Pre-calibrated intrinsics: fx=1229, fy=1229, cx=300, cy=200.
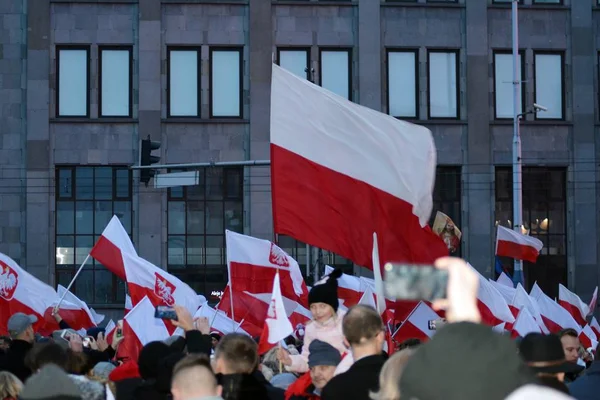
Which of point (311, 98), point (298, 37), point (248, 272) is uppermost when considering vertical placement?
point (298, 37)

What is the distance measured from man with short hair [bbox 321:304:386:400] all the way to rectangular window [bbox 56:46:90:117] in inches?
1242

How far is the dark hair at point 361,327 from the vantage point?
20.0 feet

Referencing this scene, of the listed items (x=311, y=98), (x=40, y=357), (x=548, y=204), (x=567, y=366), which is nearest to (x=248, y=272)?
(x=311, y=98)

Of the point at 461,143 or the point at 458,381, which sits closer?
the point at 458,381

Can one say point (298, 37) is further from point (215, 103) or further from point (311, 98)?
point (311, 98)

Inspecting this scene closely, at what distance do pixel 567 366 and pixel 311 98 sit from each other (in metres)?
4.55

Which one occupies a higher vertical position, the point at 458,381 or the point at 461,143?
the point at 461,143

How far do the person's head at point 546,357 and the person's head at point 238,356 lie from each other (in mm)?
1442

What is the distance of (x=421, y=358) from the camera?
2428 millimetres

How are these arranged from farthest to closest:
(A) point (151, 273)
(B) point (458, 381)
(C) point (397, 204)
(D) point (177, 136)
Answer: (D) point (177, 136), (A) point (151, 273), (C) point (397, 204), (B) point (458, 381)

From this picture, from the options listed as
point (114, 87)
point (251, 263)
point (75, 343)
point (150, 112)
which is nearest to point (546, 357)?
point (75, 343)

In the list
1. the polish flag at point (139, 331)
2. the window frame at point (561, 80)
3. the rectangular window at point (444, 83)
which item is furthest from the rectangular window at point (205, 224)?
the polish flag at point (139, 331)

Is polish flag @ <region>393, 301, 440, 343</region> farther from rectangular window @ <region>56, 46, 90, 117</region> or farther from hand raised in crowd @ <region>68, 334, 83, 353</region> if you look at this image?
rectangular window @ <region>56, 46, 90, 117</region>

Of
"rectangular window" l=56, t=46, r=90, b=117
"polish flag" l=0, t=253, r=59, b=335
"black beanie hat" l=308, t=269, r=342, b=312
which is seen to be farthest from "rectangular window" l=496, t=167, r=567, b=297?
"black beanie hat" l=308, t=269, r=342, b=312
